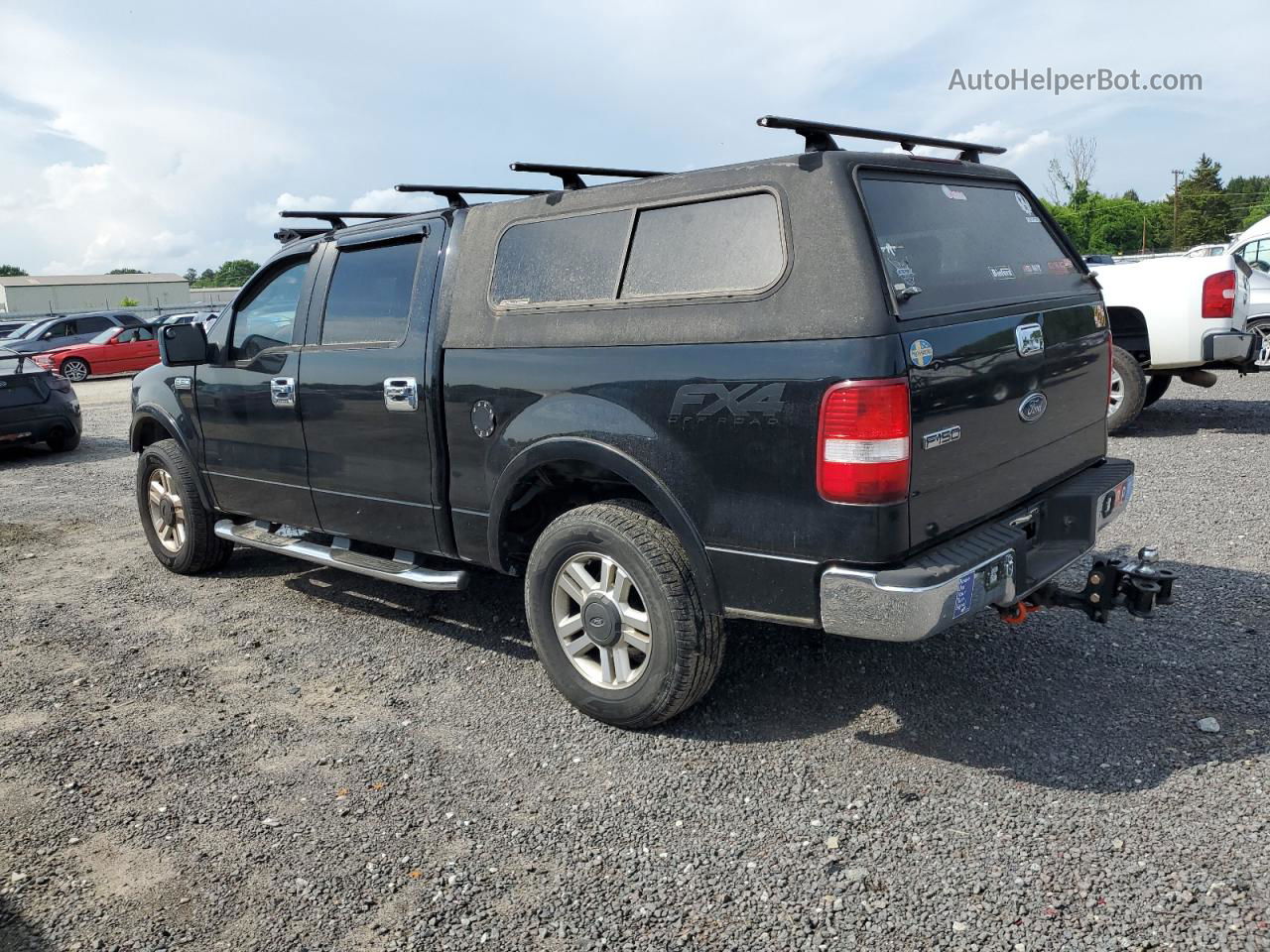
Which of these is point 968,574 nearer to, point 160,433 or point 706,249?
point 706,249

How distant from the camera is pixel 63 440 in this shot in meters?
11.9

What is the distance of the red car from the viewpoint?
908 inches

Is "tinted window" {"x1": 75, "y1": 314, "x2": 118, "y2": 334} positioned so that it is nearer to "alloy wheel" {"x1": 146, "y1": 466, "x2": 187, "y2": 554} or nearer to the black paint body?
"alloy wheel" {"x1": 146, "y1": 466, "x2": 187, "y2": 554}

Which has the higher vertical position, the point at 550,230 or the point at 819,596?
the point at 550,230

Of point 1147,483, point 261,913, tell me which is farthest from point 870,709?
point 1147,483

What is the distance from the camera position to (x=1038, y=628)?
459cm

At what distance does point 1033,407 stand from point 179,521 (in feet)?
16.8

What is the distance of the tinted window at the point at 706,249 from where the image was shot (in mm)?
3332

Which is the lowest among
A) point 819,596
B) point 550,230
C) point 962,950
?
point 962,950

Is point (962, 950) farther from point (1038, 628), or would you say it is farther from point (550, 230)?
point (550, 230)

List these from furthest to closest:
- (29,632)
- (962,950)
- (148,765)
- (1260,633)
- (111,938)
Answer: (29,632)
(1260,633)
(148,765)
(111,938)
(962,950)

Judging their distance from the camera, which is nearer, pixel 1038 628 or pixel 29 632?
pixel 1038 628

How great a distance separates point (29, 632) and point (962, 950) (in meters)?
4.99

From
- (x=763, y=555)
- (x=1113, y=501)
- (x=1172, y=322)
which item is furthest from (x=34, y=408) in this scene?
(x=1172, y=322)
